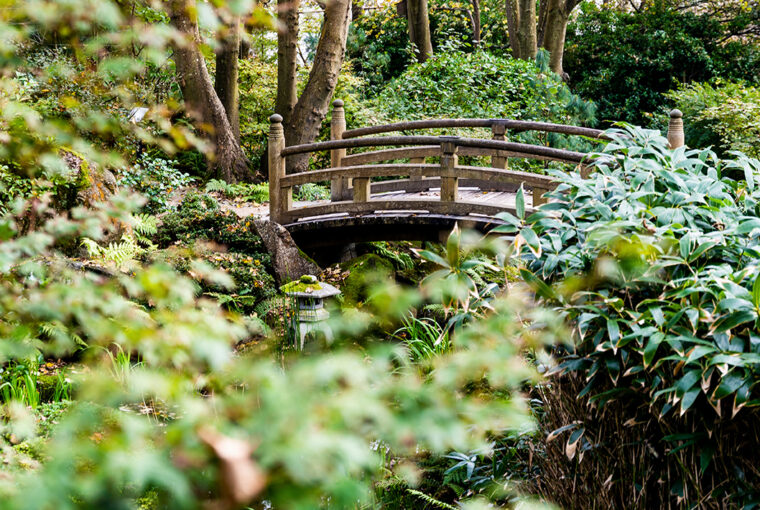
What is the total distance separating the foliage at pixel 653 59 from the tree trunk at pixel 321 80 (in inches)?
302

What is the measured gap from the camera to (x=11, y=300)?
5.50ft

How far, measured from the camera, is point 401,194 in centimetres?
956

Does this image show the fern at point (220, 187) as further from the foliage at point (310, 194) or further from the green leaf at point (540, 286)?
the green leaf at point (540, 286)

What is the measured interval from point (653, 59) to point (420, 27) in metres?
5.56

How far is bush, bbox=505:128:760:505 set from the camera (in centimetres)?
246

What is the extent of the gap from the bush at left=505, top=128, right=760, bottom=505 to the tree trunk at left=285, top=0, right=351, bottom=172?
8337mm

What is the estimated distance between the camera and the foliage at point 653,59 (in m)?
16.3

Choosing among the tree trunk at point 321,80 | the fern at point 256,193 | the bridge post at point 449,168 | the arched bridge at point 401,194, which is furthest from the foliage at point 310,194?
the bridge post at point 449,168

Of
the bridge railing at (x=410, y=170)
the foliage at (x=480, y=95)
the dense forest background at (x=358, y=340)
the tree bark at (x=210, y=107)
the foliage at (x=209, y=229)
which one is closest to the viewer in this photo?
the dense forest background at (x=358, y=340)

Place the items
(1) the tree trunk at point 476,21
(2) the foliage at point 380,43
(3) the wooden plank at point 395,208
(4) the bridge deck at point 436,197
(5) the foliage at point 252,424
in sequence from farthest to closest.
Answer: (1) the tree trunk at point 476,21, (2) the foliage at point 380,43, (4) the bridge deck at point 436,197, (3) the wooden plank at point 395,208, (5) the foliage at point 252,424

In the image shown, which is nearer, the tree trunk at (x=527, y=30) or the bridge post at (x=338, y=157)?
the bridge post at (x=338, y=157)

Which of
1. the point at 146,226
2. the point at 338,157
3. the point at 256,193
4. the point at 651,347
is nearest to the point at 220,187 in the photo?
the point at 256,193

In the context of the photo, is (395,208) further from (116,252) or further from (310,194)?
(310,194)

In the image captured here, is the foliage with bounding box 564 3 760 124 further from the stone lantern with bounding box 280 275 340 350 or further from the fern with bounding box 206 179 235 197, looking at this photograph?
the stone lantern with bounding box 280 275 340 350
